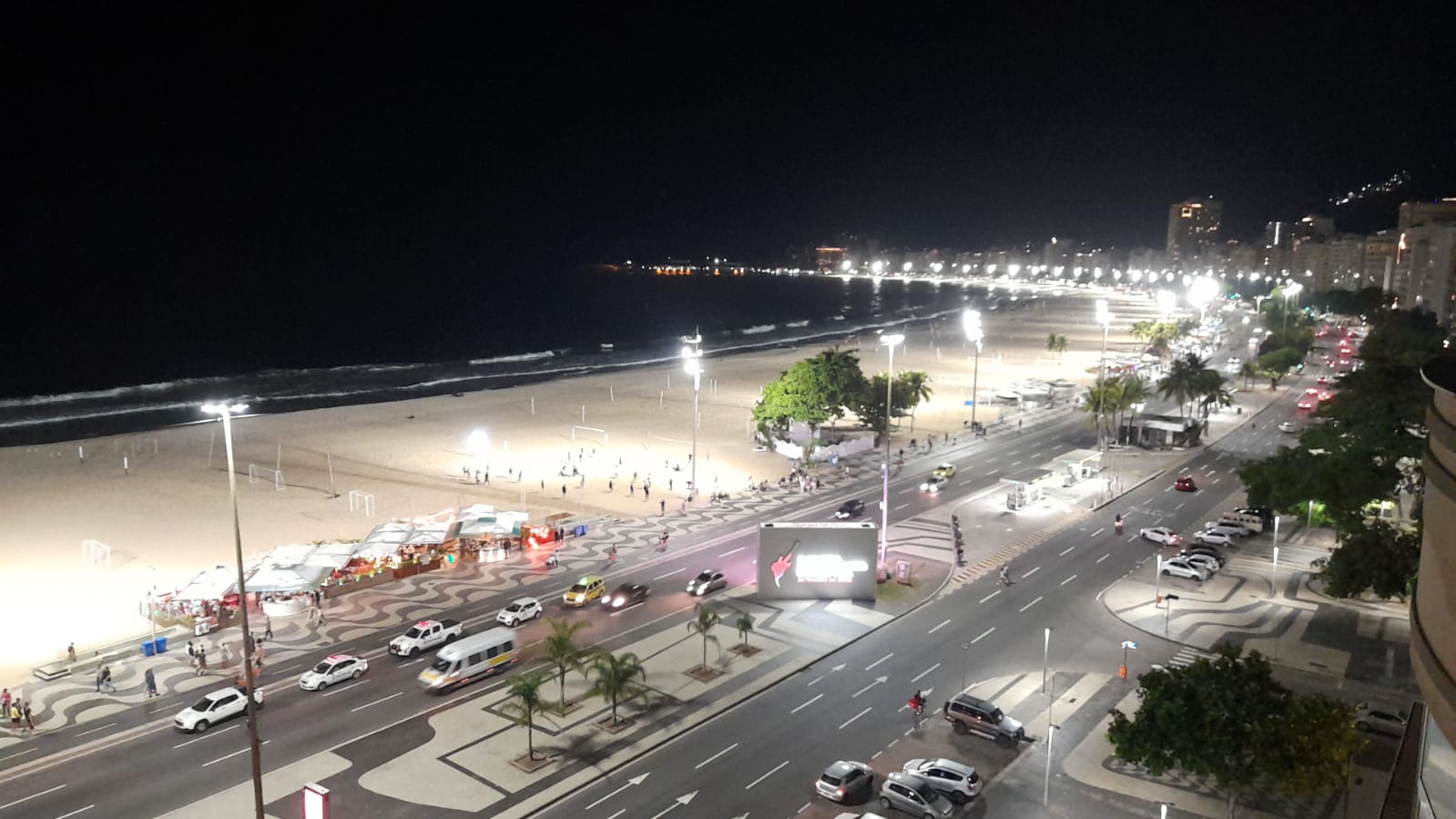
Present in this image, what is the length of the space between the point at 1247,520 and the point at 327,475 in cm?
5134

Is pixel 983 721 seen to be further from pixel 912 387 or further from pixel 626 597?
pixel 912 387

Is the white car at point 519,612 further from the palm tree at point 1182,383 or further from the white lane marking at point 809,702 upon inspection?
the palm tree at point 1182,383

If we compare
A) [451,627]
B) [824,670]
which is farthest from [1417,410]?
[451,627]

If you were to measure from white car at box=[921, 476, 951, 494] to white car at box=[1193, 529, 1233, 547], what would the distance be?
13976mm

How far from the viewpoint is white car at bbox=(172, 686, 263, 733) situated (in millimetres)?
25281

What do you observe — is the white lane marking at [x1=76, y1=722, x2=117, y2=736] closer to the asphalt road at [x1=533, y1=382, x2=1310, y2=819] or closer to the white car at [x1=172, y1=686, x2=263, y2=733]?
the white car at [x1=172, y1=686, x2=263, y2=733]

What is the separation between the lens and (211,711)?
25.6 meters

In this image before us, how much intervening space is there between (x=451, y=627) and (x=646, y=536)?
13.8 metres

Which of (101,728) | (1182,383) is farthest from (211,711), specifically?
(1182,383)

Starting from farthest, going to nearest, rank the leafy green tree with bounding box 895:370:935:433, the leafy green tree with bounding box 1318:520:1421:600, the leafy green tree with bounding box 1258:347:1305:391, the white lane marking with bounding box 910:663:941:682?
1. the leafy green tree with bounding box 1258:347:1305:391
2. the leafy green tree with bounding box 895:370:935:433
3. the leafy green tree with bounding box 1318:520:1421:600
4. the white lane marking with bounding box 910:663:941:682

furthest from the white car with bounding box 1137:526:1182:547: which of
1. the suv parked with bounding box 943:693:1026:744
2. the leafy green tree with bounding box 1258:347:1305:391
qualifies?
the leafy green tree with bounding box 1258:347:1305:391

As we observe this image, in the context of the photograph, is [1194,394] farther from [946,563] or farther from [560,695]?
[560,695]

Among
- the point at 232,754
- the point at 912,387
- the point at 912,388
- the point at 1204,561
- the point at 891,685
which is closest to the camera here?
the point at 232,754

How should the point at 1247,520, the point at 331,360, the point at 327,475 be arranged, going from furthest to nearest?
the point at 331,360 → the point at 327,475 → the point at 1247,520
